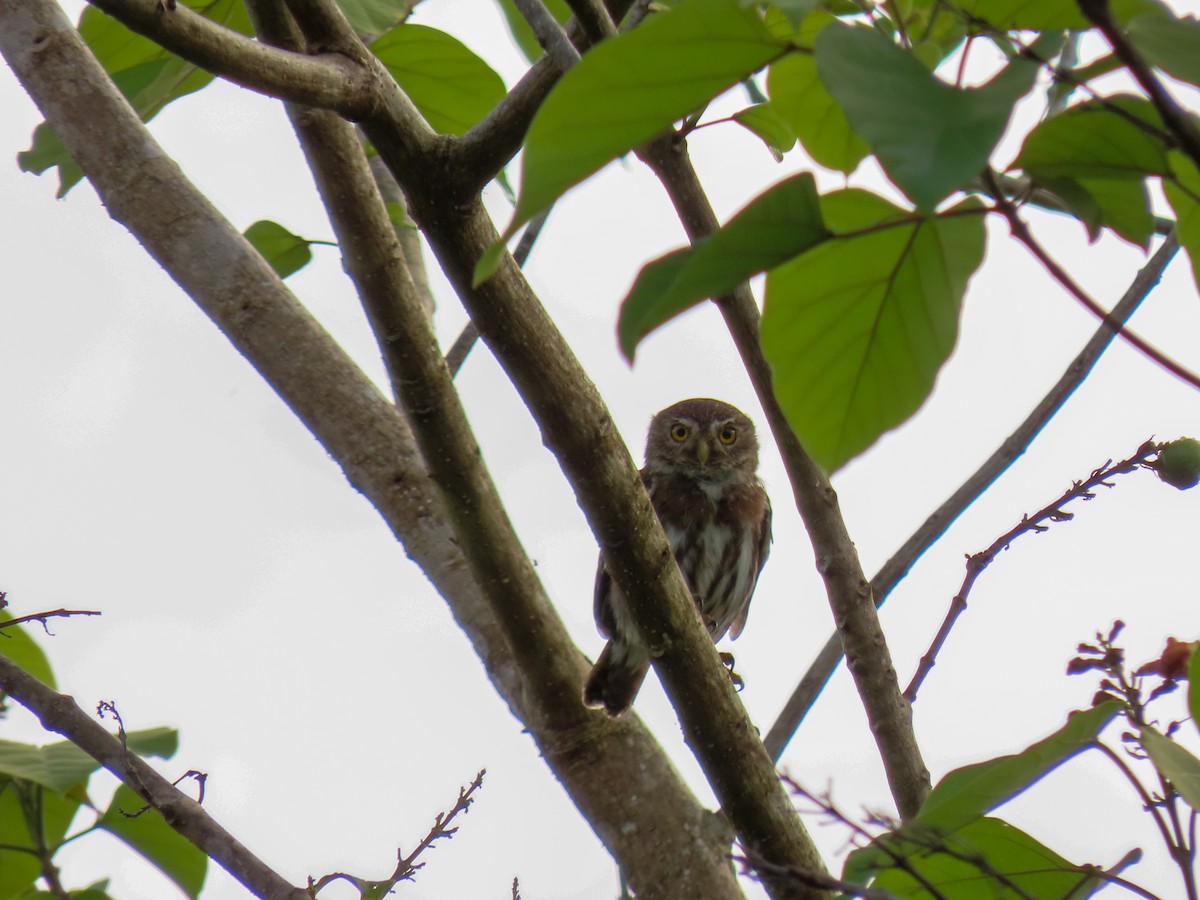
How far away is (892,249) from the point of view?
113 centimetres

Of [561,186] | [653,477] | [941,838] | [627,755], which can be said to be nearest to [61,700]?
[627,755]

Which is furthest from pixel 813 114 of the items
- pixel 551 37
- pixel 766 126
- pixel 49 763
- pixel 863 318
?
pixel 49 763

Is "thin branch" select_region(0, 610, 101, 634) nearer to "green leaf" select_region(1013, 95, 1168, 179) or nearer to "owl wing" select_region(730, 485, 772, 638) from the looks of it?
"green leaf" select_region(1013, 95, 1168, 179)

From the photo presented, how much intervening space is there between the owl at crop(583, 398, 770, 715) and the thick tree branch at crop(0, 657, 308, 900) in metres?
2.80

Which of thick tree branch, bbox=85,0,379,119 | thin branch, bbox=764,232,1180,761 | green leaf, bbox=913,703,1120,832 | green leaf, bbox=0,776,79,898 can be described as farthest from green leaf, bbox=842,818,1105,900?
green leaf, bbox=0,776,79,898

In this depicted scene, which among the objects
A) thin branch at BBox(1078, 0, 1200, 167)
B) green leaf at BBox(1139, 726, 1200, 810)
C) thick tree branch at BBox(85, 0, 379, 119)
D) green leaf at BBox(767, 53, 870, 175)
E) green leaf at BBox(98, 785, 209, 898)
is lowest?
green leaf at BBox(1139, 726, 1200, 810)

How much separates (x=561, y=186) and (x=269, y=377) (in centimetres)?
231

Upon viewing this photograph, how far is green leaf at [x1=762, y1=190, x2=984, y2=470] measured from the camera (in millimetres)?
1101

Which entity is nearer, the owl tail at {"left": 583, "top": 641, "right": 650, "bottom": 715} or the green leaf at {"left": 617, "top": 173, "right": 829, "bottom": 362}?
the green leaf at {"left": 617, "top": 173, "right": 829, "bottom": 362}

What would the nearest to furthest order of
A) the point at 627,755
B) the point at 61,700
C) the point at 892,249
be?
the point at 892,249 < the point at 61,700 < the point at 627,755

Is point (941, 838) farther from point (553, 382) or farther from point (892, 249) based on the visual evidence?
point (553, 382)

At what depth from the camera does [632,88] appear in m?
1.02

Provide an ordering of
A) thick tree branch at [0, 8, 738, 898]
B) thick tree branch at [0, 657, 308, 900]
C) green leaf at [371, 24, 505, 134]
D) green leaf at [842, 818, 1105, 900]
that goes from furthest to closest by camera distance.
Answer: thick tree branch at [0, 8, 738, 898] → green leaf at [371, 24, 505, 134] → thick tree branch at [0, 657, 308, 900] → green leaf at [842, 818, 1105, 900]

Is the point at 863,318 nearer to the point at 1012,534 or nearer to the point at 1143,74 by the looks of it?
the point at 1143,74
